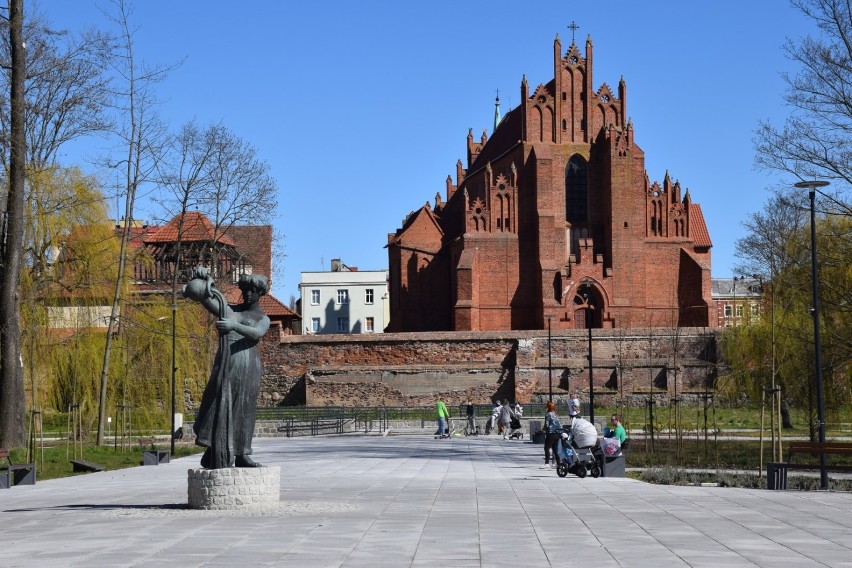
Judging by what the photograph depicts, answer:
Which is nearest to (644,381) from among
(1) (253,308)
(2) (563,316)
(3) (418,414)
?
(2) (563,316)

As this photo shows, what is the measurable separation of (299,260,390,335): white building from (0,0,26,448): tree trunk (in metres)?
76.9

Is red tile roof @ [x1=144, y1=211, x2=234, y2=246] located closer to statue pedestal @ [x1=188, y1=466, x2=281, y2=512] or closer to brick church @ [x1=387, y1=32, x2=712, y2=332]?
brick church @ [x1=387, y1=32, x2=712, y2=332]

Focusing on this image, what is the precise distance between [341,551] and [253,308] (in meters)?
5.37

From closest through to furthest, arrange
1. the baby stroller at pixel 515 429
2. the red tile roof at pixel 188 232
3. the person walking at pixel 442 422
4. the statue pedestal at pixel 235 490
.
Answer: the statue pedestal at pixel 235 490
the person walking at pixel 442 422
the baby stroller at pixel 515 429
the red tile roof at pixel 188 232

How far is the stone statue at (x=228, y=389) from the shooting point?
15.0 metres

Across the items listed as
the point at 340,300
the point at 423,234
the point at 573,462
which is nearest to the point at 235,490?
the point at 573,462

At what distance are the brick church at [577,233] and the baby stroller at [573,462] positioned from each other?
43690 millimetres

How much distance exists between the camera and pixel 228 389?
15.1 m

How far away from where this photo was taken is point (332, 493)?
18000 millimetres

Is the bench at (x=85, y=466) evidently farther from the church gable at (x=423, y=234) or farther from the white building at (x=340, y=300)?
the white building at (x=340, y=300)

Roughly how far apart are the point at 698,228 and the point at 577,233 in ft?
26.0

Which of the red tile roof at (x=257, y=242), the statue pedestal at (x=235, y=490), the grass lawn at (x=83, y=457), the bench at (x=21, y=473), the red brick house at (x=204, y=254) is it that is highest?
the red tile roof at (x=257, y=242)

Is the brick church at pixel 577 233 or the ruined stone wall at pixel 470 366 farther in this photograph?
the brick church at pixel 577 233

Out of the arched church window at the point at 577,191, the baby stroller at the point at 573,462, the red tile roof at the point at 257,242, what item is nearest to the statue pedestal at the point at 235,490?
the baby stroller at the point at 573,462
